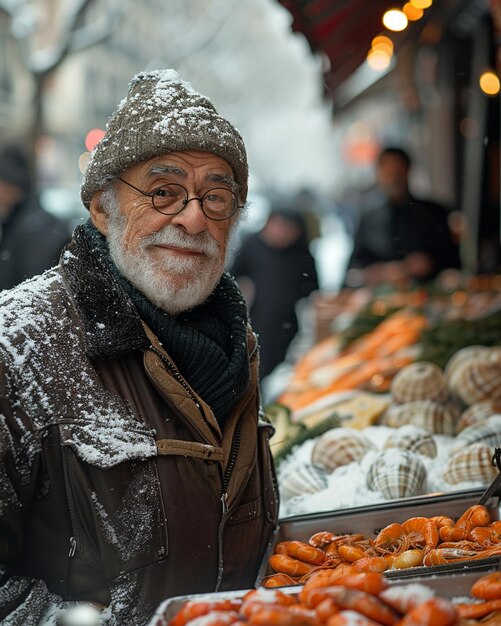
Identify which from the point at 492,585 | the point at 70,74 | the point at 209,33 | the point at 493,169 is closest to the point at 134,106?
the point at 492,585

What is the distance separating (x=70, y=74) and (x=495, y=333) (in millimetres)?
10452

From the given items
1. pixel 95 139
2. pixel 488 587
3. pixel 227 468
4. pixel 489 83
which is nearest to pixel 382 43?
pixel 489 83

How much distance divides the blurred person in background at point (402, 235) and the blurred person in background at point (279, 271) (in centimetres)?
73

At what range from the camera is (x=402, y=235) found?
Answer: 27.1ft

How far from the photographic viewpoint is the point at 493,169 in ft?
31.4

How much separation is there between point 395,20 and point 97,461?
222 inches

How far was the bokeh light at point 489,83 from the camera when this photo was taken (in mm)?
8258

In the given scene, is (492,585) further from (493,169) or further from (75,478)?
(493,169)

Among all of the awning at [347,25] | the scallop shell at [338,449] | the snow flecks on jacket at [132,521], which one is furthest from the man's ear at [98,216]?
the awning at [347,25]

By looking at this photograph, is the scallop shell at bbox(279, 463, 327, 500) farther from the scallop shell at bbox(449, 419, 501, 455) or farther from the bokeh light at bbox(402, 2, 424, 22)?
the bokeh light at bbox(402, 2, 424, 22)

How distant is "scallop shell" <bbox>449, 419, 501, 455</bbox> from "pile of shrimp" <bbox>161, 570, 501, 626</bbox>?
74.7 inches

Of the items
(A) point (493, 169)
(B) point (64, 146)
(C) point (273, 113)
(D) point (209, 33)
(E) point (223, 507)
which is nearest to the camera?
(E) point (223, 507)

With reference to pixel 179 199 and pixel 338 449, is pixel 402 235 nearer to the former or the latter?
pixel 338 449

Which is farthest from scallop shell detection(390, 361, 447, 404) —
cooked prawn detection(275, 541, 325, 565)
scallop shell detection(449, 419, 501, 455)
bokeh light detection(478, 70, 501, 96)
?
→ bokeh light detection(478, 70, 501, 96)
